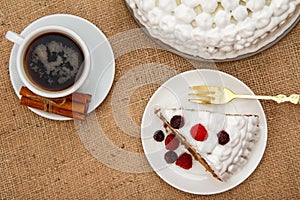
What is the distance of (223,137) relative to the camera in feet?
4.11

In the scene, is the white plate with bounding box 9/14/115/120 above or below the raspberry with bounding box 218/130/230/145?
above

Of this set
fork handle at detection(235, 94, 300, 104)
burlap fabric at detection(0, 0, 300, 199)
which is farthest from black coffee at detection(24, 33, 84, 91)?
fork handle at detection(235, 94, 300, 104)

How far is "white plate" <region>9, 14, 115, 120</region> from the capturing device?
1.28 m

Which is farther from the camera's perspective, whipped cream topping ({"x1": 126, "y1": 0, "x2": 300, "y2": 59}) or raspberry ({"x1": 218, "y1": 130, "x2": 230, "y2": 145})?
raspberry ({"x1": 218, "y1": 130, "x2": 230, "y2": 145})

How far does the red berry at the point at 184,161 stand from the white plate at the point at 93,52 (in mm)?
211

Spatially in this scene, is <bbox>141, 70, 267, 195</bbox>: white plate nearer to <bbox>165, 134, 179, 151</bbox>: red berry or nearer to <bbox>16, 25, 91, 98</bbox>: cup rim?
<bbox>165, 134, 179, 151</bbox>: red berry

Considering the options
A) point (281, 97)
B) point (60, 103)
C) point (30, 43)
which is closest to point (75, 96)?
point (60, 103)

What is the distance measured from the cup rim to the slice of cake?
200mm

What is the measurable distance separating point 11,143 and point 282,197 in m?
0.61

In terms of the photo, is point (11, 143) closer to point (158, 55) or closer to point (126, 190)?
point (126, 190)

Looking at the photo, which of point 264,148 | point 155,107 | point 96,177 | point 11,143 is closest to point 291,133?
point 264,148

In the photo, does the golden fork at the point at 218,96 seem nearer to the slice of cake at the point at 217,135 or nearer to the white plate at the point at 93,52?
the slice of cake at the point at 217,135

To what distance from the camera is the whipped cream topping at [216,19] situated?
1.14 meters

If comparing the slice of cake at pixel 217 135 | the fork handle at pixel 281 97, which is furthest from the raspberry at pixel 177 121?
the fork handle at pixel 281 97
